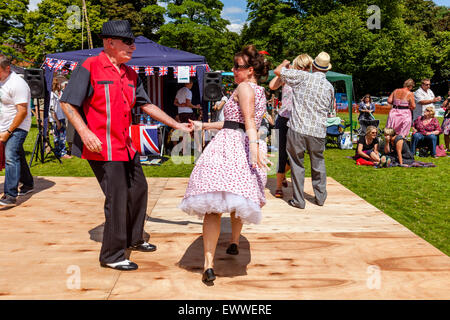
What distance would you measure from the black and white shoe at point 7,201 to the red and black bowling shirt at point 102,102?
97.5 inches

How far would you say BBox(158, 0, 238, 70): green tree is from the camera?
36500 mm

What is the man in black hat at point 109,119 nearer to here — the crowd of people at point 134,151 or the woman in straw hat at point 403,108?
the crowd of people at point 134,151

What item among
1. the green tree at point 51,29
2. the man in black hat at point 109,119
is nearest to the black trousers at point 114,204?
the man in black hat at point 109,119

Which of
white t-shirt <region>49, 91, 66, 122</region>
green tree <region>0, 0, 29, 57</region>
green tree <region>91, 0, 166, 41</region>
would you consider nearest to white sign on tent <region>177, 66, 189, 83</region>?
white t-shirt <region>49, 91, 66, 122</region>

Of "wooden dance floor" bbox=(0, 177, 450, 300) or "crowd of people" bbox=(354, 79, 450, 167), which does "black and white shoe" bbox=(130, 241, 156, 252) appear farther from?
Answer: "crowd of people" bbox=(354, 79, 450, 167)

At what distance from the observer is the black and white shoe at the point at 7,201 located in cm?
512

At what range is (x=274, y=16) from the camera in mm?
39312

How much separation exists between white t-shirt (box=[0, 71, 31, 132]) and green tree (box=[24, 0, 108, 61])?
34689 mm

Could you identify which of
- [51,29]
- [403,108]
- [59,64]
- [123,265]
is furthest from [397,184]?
[51,29]

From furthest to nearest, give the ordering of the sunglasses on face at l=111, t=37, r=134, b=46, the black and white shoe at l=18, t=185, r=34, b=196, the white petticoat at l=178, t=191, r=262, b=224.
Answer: the black and white shoe at l=18, t=185, r=34, b=196 → the sunglasses on face at l=111, t=37, r=134, b=46 → the white petticoat at l=178, t=191, r=262, b=224

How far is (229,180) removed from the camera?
2.96 m

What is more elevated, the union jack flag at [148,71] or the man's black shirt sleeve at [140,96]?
the union jack flag at [148,71]
